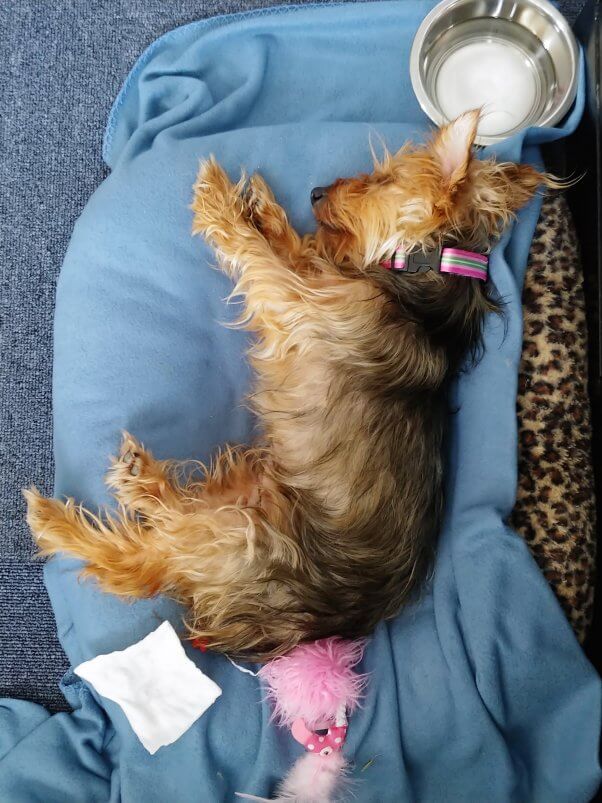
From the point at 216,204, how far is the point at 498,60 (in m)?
1.44

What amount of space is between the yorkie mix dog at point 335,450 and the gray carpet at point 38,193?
54 centimetres

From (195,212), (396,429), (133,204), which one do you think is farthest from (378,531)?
(133,204)

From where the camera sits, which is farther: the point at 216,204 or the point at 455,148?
the point at 216,204

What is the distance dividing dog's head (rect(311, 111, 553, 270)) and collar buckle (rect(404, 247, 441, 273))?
2cm

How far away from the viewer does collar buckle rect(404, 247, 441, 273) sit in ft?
7.20

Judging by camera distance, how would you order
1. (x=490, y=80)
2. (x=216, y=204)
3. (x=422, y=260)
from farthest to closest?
(x=490, y=80)
(x=216, y=204)
(x=422, y=260)

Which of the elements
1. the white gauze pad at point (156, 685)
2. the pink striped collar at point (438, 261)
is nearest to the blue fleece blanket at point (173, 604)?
the white gauze pad at point (156, 685)

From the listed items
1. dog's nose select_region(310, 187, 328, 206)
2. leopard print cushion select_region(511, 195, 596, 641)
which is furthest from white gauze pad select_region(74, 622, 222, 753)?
dog's nose select_region(310, 187, 328, 206)

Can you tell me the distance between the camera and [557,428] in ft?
8.30

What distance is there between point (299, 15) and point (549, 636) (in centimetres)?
264

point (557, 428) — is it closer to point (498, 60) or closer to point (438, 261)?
point (438, 261)

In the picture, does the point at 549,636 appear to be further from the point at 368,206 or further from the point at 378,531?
A: the point at 368,206

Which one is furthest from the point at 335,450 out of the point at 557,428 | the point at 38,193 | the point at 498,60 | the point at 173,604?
the point at 498,60

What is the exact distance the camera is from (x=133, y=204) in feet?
8.48
